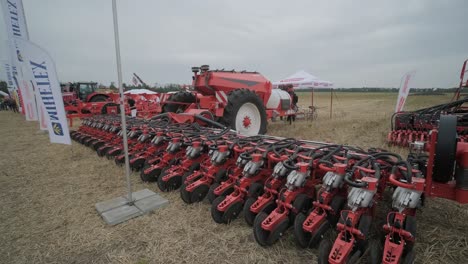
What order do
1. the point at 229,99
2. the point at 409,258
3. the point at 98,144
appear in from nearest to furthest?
the point at 409,258, the point at 229,99, the point at 98,144

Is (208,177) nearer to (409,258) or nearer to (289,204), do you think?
(289,204)

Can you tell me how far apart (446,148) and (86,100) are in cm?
1389

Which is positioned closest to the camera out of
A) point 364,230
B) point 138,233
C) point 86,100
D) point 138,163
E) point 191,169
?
point 364,230

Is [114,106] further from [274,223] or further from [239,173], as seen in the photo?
[274,223]

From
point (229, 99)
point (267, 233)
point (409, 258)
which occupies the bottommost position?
point (267, 233)

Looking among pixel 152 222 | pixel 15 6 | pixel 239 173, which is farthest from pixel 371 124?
pixel 15 6

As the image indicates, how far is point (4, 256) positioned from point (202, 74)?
508cm

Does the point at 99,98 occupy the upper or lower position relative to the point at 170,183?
upper

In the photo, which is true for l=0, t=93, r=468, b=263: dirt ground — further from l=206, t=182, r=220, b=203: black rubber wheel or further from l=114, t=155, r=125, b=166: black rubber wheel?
l=114, t=155, r=125, b=166: black rubber wheel

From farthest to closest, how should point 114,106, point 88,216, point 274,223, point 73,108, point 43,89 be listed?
point 114,106, point 73,108, point 43,89, point 88,216, point 274,223

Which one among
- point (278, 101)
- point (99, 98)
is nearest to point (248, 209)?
point (278, 101)

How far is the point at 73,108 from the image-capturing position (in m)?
8.50

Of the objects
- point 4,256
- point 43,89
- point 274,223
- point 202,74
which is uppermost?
point 202,74

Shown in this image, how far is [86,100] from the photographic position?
39.6 ft
